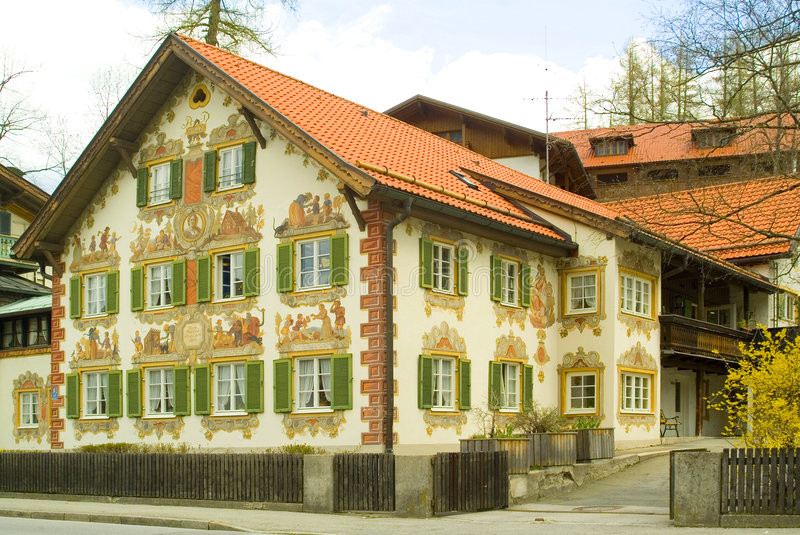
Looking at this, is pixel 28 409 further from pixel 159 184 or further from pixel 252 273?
pixel 252 273

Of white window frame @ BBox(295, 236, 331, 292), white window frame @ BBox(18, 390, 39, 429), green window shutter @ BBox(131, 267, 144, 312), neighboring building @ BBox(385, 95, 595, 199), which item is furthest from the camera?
neighboring building @ BBox(385, 95, 595, 199)

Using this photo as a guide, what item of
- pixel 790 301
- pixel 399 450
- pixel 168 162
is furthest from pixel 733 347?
pixel 168 162

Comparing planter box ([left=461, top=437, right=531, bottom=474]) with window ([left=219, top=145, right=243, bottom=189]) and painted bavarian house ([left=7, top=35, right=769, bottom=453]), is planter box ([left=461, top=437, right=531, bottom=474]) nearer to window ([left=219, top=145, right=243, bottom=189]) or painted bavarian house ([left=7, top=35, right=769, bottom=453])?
painted bavarian house ([left=7, top=35, right=769, bottom=453])

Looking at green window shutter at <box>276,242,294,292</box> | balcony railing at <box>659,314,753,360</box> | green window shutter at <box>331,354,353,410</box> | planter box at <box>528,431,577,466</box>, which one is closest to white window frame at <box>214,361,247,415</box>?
green window shutter at <box>276,242,294,292</box>

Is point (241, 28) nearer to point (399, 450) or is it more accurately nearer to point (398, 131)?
point (398, 131)

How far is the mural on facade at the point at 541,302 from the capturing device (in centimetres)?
2853

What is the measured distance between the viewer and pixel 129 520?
19.0 m

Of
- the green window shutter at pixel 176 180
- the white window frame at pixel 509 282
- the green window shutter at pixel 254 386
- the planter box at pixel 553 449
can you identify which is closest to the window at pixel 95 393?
the green window shutter at pixel 176 180

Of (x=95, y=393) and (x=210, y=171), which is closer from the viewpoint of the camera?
(x=210, y=171)

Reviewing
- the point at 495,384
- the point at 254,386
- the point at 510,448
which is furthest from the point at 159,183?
the point at 510,448

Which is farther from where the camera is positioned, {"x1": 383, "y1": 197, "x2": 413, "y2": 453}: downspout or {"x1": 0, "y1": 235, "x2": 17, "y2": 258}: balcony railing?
{"x1": 0, "y1": 235, "x2": 17, "y2": 258}: balcony railing

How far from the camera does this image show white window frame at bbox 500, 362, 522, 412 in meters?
26.8

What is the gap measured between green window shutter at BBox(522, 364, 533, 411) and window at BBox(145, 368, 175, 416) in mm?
8730

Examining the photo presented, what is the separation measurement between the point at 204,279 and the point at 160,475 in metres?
5.77
